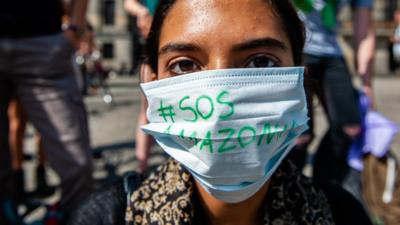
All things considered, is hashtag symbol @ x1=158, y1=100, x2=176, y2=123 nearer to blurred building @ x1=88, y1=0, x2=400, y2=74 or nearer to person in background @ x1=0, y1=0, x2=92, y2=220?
person in background @ x1=0, y1=0, x2=92, y2=220

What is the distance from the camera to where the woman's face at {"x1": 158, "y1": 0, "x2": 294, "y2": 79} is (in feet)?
3.90

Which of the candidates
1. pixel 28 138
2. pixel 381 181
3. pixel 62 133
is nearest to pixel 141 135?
pixel 62 133

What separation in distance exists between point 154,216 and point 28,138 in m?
5.22

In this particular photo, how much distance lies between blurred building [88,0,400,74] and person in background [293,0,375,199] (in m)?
30.6

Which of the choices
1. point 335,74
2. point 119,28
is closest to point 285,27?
point 335,74

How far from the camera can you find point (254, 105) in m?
1.17

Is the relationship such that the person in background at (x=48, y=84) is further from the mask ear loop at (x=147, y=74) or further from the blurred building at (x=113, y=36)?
the blurred building at (x=113, y=36)

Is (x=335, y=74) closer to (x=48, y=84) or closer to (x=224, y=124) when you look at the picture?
(x=48, y=84)

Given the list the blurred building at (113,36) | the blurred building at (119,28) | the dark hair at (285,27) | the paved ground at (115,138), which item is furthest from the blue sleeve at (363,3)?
the blurred building at (113,36)

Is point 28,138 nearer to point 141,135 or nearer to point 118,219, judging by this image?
point 141,135

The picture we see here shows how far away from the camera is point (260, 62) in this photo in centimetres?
125

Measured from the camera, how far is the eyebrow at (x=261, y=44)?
3.92 feet

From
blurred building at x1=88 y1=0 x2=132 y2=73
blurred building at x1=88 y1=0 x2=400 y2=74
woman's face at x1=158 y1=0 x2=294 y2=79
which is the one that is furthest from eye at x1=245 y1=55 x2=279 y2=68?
blurred building at x1=88 y1=0 x2=132 y2=73

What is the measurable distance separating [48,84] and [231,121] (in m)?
1.40
